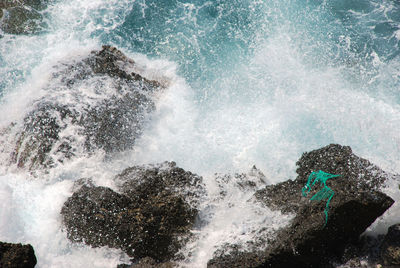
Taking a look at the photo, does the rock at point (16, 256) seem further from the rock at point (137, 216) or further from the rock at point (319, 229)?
the rock at point (319, 229)

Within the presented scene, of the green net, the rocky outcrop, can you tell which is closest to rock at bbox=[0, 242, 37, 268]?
the green net

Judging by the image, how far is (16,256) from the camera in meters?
7.08

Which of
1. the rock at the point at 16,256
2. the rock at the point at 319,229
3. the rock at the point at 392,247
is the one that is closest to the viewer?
the rock at the point at 16,256

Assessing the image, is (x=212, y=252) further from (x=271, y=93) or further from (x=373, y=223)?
(x=271, y=93)

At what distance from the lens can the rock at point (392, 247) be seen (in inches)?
281

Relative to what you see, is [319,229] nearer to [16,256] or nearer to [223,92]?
[16,256]

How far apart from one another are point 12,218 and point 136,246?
3779mm

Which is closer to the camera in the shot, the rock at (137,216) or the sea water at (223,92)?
the rock at (137,216)

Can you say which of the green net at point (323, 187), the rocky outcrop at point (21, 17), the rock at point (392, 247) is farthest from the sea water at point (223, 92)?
the green net at point (323, 187)

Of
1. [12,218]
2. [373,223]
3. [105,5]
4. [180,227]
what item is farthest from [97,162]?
[105,5]

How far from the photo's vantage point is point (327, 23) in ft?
48.3

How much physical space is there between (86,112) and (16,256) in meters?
5.20

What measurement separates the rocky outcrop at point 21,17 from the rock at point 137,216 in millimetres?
9095

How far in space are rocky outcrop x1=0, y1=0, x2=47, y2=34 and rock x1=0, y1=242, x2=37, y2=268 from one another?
33.9ft
